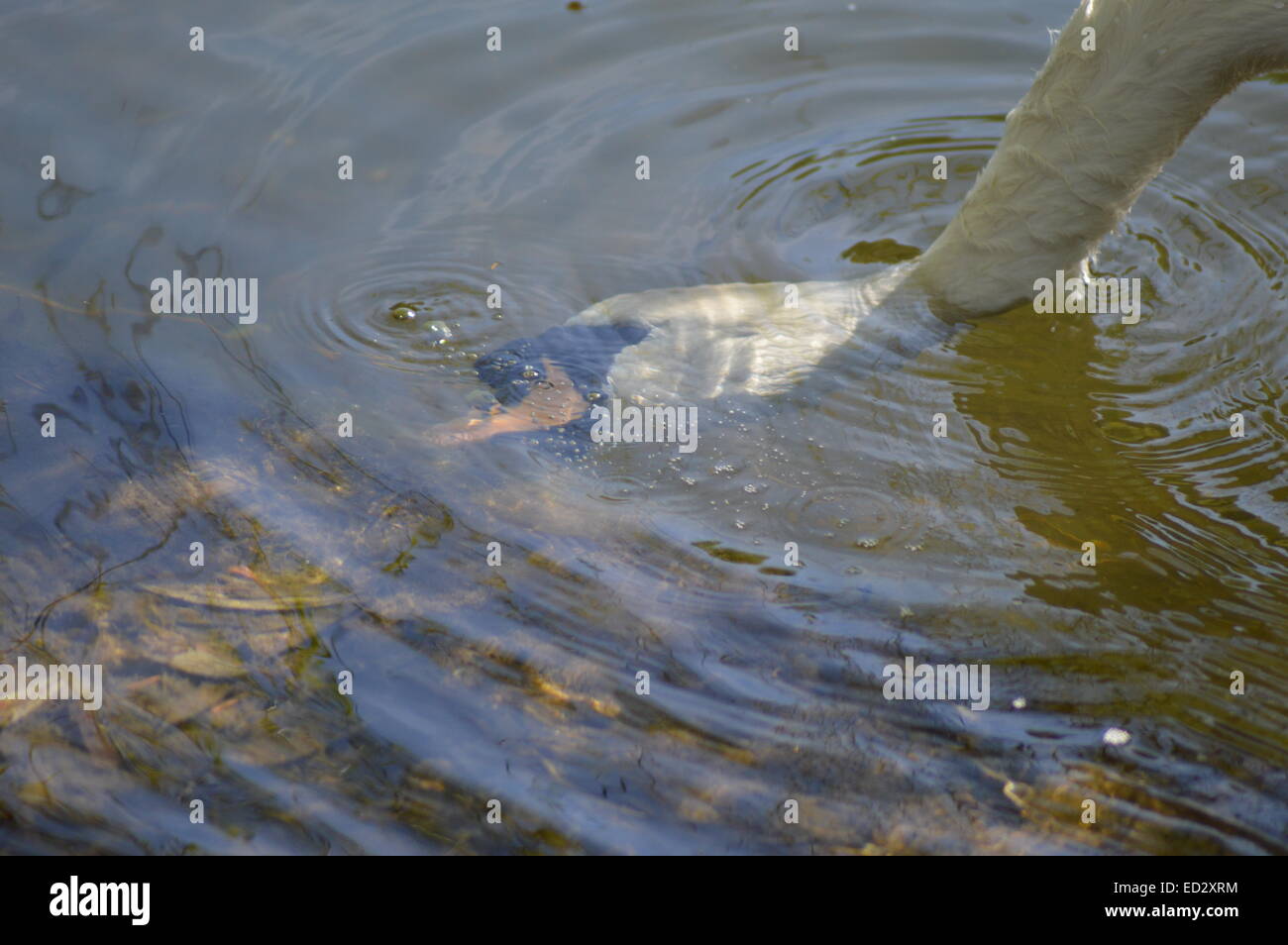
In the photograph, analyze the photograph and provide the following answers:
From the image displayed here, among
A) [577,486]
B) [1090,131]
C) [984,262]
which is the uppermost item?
[1090,131]

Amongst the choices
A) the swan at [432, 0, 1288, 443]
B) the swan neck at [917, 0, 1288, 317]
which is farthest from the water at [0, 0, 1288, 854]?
the swan neck at [917, 0, 1288, 317]

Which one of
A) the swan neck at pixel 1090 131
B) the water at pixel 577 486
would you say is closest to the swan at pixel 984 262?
the swan neck at pixel 1090 131

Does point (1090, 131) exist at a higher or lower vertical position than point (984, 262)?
higher

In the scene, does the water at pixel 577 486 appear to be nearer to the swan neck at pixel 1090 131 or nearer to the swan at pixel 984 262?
the swan at pixel 984 262

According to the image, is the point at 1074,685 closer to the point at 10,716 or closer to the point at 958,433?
the point at 958,433

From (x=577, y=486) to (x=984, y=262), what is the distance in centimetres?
198

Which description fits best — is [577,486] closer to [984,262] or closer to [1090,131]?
[984,262]

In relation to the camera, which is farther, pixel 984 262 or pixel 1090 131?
pixel 984 262

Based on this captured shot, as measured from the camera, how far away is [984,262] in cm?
464

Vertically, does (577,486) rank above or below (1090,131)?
below

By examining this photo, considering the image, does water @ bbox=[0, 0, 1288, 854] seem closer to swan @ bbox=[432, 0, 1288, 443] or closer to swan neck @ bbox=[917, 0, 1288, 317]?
swan @ bbox=[432, 0, 1288, 443]

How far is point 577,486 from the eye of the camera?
412 centimetres

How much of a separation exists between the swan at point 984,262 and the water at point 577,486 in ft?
0.51

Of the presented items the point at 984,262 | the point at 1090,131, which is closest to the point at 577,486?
the point at 984,262
